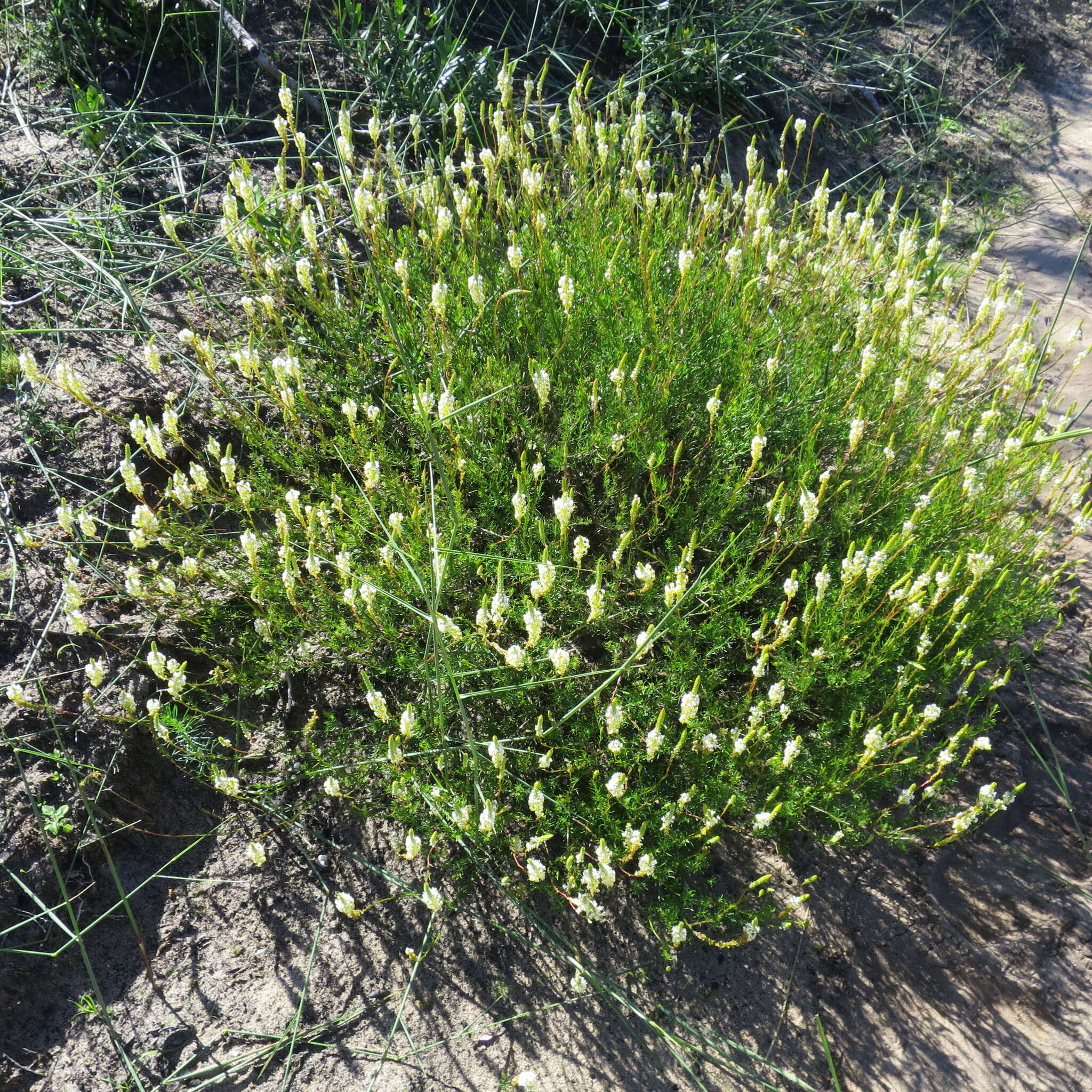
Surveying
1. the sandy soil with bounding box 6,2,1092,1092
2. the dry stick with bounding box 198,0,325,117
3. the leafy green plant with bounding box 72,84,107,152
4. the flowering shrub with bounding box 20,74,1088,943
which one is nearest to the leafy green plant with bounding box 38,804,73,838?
the sandy soil with bounding box 6,2,1092,1092

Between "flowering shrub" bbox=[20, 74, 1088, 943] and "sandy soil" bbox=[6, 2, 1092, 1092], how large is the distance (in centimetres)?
15

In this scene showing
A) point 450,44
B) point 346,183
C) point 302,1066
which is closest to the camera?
point 302,1066

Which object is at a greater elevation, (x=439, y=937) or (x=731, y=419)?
(x=731, y=419)

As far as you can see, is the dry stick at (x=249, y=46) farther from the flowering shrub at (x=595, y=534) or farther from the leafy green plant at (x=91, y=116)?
the flowering shrub at (x=595, y=534)

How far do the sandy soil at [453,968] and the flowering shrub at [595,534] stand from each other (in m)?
0.15

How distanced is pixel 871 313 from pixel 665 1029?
227 cm

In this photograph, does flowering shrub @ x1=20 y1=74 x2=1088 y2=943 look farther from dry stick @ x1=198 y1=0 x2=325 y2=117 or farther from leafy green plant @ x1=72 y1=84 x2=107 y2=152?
dry stick @ x1=198 y1=0 x2=325 y2=117

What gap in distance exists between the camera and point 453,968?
2234 millimetres

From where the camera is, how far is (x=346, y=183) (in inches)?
113

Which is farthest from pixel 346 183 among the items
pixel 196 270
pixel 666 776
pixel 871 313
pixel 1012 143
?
pixel 1012 143

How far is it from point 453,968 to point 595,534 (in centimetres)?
128

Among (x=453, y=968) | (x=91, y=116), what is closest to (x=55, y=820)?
(x=453, y=968)

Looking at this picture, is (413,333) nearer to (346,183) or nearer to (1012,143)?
(346,183)

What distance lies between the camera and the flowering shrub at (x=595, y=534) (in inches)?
86.3
